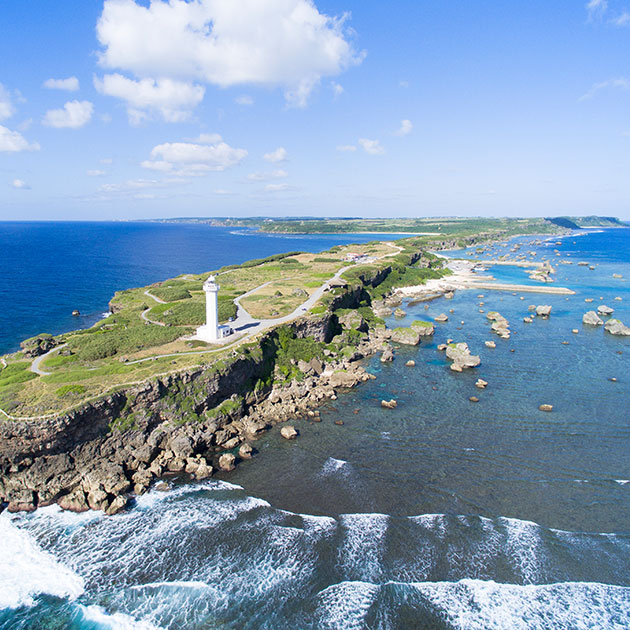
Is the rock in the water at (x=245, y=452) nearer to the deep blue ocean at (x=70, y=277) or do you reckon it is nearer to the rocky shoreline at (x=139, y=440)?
the rocky shoreline at (x=139, y=440)

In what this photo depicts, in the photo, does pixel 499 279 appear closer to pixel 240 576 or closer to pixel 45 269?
pixel 240 576

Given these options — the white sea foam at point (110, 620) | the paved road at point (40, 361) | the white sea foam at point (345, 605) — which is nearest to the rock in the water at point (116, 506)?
the white sea foam at point (110, 620)

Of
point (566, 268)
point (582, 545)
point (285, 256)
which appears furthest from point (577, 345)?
point (566, 268)

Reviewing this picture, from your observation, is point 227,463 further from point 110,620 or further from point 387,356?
point 387,356

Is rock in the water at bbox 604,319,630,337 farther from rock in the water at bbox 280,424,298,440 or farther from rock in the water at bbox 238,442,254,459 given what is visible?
rock in the water at bbox 238,442,254,459

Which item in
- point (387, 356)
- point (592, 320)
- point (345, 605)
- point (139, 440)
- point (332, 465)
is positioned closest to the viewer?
point (345, 605)

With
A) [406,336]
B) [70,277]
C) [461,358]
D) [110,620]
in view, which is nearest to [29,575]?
[110,620]
